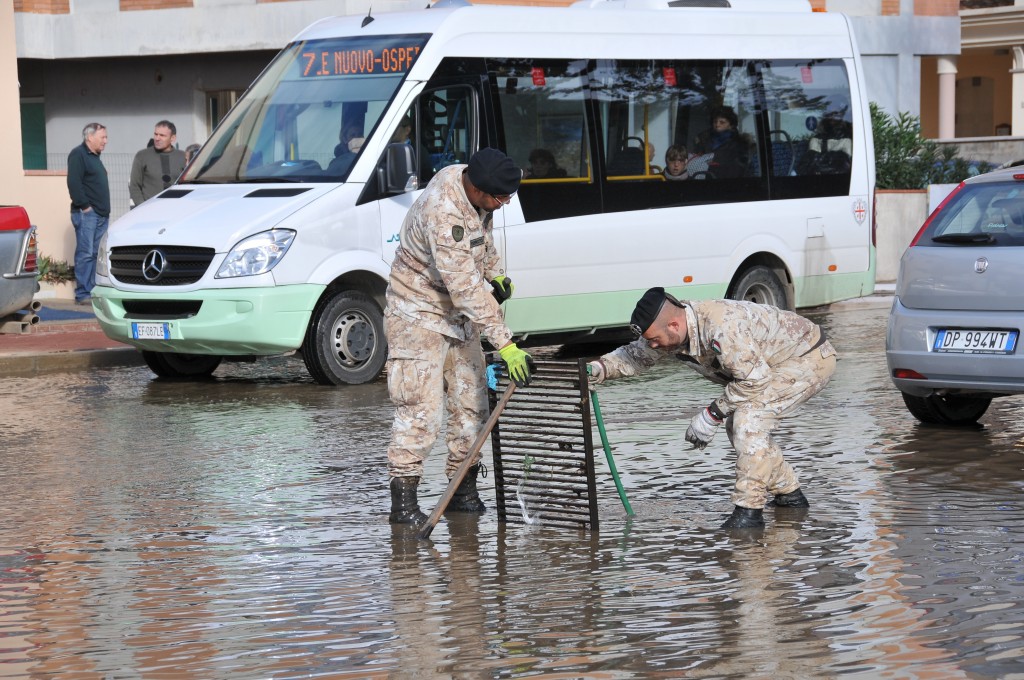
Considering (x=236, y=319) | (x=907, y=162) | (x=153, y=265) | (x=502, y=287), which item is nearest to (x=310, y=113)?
(x=153, y=265)

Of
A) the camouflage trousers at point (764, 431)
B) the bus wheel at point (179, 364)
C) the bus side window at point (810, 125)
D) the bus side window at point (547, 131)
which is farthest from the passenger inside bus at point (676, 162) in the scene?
the camouflage trousers at point (764, 431)

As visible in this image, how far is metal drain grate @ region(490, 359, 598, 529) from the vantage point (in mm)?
7406

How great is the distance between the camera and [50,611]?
6.20 meters

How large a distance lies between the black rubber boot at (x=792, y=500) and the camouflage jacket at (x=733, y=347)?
24.5 inches

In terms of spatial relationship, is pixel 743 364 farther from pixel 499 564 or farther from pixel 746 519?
pixel 499 564

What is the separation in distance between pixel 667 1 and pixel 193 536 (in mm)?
8830

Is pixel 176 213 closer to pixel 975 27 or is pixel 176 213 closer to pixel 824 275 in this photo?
pixel 824 275

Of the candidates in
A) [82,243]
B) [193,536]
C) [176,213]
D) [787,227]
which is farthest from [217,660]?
[82,243]

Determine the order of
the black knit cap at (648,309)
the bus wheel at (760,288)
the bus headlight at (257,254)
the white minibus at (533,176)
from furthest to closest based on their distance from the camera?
the bus wheel at (760,288) → the white minibus at (533,176) → the bus headlight at (257,254) → the black knit cap at (648,309)

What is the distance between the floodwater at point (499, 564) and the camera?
548 centimetres

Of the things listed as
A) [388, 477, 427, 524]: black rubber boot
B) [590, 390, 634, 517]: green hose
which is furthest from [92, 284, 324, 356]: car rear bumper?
[590, 390, 634, 517]: green hose

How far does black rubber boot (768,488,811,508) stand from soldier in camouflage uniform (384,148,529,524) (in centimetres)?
138

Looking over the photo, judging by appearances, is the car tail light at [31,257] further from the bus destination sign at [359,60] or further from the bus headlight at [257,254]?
the bus destination sign at [359,60]

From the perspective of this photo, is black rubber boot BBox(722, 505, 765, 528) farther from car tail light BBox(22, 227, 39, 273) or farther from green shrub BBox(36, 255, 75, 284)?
green shrub BBox(36, 255, 75, 284)
